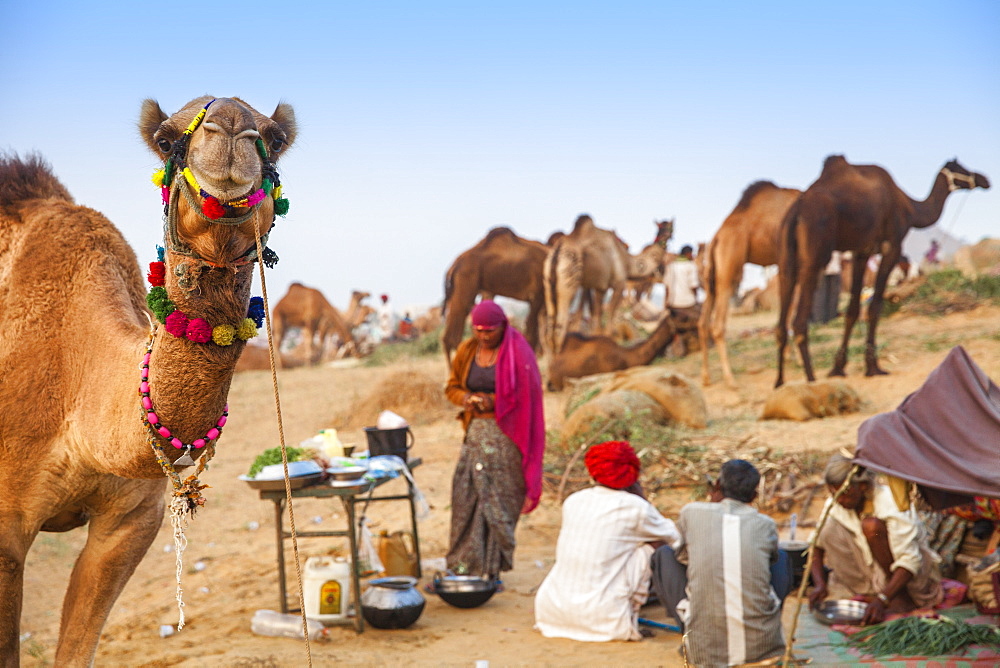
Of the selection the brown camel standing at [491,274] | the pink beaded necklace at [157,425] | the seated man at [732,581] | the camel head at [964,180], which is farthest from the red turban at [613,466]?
the camel head at [964,180]

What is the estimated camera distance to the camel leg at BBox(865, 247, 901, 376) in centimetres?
1214

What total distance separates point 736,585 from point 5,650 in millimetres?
3316

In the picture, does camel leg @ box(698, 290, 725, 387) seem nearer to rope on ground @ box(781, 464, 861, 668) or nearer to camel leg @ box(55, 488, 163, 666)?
rope on ground @ box(781, 464, 861, 668)

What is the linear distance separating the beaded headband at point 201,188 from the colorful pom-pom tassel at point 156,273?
0.23m

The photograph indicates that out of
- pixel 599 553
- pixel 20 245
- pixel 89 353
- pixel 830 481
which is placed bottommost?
pixel 599 553

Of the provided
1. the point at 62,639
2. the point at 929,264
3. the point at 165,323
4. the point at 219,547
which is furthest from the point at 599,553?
the point at 929,264

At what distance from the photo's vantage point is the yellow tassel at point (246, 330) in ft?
8.71

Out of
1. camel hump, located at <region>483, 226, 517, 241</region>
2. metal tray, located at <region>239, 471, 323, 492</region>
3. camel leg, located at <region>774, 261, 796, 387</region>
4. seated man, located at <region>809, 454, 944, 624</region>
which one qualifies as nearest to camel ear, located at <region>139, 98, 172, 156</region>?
metal tray, located at <region>239, 471, 323, 492</region>

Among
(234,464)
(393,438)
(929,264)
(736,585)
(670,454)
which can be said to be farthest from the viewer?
(929,264)

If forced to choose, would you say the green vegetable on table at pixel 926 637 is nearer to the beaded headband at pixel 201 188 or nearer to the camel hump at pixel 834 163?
the beaded headband at pixel 201 188

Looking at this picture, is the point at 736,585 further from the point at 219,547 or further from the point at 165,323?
the point at 219,547

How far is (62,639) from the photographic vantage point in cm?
340

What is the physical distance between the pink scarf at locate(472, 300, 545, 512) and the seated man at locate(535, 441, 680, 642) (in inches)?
40.6

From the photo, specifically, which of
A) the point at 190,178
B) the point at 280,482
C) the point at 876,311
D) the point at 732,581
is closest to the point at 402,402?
the point at 876,311
